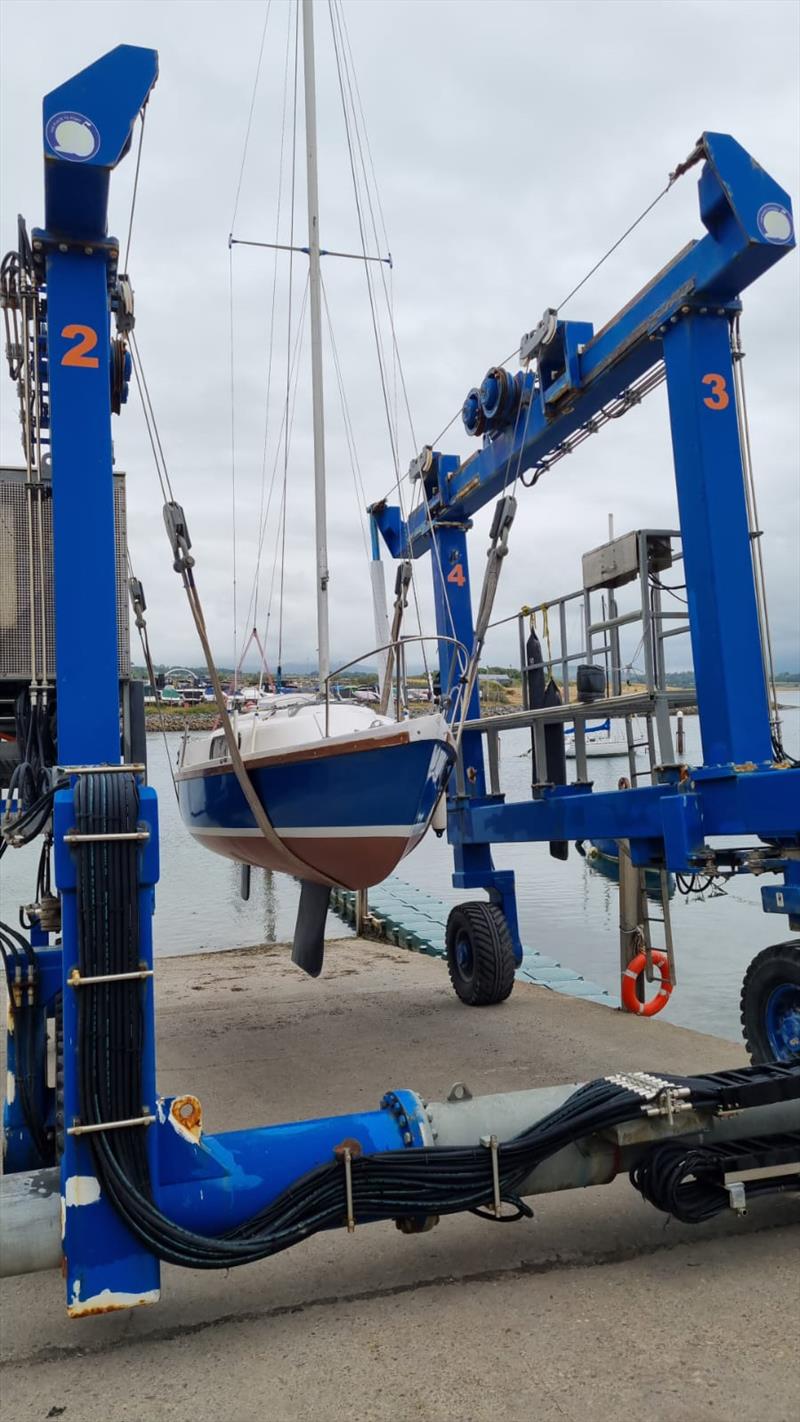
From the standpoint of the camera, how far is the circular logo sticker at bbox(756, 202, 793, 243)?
5.62 meters

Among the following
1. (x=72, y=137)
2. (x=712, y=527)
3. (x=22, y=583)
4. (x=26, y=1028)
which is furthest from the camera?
(x=712, y=527)

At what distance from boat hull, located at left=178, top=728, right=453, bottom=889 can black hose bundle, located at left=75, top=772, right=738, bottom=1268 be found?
9.02 ft

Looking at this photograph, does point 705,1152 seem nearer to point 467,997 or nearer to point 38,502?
point 38,502

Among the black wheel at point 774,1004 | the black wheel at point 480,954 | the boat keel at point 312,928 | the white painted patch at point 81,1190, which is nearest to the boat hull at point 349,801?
the boat keel at point 312,928

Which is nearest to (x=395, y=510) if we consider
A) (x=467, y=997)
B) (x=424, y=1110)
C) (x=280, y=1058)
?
(x=467, y=997)

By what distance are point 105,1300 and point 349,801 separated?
3.55m

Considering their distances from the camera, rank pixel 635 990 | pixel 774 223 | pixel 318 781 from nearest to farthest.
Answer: pixel 774 223, pixel 318 781, pixel 635 990

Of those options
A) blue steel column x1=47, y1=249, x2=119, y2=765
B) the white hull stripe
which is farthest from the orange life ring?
A: blue steel column x1=47, y1=249, x2=119, y2=765

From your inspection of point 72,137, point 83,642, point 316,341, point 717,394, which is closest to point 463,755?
point 316,341

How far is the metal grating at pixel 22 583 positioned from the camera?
190 inches

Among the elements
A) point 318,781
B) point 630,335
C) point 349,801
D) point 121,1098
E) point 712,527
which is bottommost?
point 121,1098

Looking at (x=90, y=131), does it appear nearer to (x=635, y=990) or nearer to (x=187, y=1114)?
(x=187, y=1114)

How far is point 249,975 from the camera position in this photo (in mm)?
11188

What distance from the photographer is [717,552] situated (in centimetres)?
603
